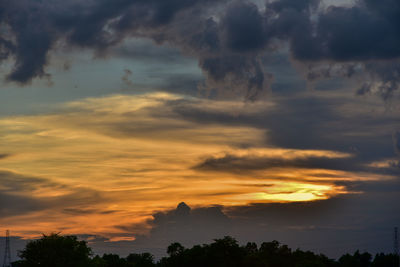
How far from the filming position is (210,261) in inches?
6535

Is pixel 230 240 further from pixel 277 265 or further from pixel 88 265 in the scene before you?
pixel 88 265

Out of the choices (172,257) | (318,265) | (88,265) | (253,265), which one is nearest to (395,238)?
(318,265)

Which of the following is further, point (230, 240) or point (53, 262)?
point (230, 240)

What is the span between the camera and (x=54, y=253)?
14575 centimetres

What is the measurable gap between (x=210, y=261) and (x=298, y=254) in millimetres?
45727

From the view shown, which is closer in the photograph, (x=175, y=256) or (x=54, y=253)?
(x=54, y=253)

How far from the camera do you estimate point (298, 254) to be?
199750 mm

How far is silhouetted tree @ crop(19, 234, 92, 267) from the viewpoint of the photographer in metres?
146

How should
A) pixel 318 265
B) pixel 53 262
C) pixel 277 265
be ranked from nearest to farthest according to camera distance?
pixel 53 262 < pixel 318 265 < pixel 277 265

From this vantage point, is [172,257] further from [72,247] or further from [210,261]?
[72,247]

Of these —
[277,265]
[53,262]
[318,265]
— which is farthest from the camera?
[277,265]

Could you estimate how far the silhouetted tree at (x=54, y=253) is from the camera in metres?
146

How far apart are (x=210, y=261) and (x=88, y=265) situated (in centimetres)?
3537

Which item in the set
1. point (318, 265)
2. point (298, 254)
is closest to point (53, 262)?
point (318, 265)
